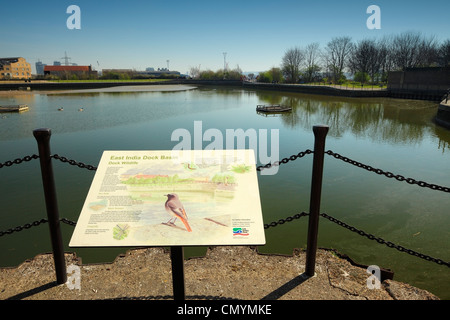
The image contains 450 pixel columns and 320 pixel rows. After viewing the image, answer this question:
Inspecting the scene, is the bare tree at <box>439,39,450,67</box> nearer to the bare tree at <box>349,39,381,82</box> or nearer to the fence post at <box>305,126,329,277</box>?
the bare tree at <box>349,39,381,82</box>

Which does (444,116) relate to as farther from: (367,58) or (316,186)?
(367,58)

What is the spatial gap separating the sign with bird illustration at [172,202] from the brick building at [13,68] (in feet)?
367

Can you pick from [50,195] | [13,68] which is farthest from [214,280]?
[13,68]

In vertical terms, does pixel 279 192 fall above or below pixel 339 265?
below

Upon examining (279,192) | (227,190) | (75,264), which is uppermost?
(227,190)

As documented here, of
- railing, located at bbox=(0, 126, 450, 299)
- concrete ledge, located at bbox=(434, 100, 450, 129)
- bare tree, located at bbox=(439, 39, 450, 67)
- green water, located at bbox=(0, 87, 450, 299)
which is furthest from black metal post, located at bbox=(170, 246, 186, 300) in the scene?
bare tree, located at bbox=(439, 39, 450, 67)

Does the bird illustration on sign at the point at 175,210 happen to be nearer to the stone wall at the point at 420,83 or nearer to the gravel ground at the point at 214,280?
the gravel ground at the point at 214,280

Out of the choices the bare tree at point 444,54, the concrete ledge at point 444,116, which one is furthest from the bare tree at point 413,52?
the concrete ledge at point 444,116

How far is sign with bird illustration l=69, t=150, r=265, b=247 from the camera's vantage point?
7.82ft
